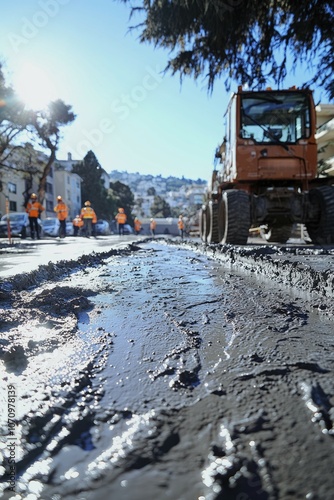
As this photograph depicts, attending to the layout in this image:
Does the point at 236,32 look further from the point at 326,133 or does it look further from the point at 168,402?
the point at 326,133

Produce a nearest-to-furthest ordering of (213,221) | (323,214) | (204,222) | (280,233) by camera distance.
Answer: (323,214) → (213,221) → (280,233) → (204,222)

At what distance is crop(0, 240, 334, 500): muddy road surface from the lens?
2.18 ft

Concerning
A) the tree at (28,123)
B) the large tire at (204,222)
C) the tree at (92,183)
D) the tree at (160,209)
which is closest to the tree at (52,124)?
the tree at (28,123)

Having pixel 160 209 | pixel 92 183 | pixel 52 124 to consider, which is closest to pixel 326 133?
pixel 52 124

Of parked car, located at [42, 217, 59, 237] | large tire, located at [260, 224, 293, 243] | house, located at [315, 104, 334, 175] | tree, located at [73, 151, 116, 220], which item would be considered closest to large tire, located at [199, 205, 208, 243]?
large tire, located at [260, 224, 293, 243]

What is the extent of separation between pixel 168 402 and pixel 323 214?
19.2ft

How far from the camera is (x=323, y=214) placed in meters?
6.04

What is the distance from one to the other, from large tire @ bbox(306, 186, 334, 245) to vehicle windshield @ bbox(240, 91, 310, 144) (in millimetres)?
1221

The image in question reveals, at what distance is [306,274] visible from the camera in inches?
95.7

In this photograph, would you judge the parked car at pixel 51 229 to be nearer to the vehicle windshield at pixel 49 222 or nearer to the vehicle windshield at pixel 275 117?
the vehicle windshield at pixel 49 222

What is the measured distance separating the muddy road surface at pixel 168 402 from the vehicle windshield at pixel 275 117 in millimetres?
5460

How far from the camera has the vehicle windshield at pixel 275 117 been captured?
6.70m

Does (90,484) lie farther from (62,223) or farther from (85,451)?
(62,223)

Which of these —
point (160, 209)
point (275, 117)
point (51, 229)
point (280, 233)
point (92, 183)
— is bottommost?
point (280, 233)
